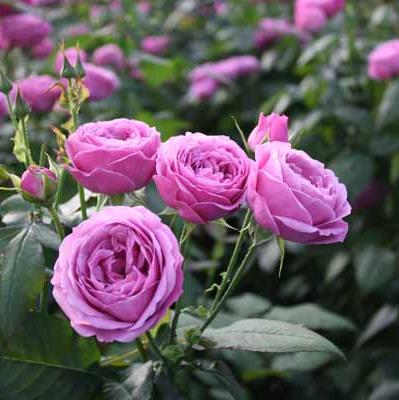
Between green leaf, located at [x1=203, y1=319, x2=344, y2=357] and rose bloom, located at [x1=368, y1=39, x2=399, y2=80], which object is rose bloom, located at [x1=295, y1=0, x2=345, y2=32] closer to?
rose bloom, located at [x1=368, y1=39, x2=399, y2=80]

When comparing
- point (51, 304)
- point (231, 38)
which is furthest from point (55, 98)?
point (231, 38)

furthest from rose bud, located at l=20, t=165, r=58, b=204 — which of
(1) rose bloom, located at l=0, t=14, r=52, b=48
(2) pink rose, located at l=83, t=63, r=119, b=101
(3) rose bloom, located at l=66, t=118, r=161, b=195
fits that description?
(1) rose bloom, located at l=0, t=14, r=52, b=48

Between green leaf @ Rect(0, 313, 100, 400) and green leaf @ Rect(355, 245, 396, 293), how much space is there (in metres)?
1.16

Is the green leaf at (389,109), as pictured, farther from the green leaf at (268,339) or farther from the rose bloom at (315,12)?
the green leaf at (268,339)

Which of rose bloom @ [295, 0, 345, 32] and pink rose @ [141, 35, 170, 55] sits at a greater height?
rose bloom @ [295, 0, 345, 32]

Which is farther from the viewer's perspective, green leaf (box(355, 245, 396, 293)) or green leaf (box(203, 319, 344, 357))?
green leaf (box(355, 245, 396, 293))

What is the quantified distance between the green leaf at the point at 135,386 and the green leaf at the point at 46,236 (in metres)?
0.17

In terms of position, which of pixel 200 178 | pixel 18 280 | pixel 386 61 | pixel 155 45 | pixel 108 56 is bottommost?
pixel 155 45

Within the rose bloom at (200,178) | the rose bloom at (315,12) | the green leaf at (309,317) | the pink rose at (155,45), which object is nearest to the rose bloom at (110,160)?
the rose bloom at (200,178)

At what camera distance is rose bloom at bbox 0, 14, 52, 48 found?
2.14 metres

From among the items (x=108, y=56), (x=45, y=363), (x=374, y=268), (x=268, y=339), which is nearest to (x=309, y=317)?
(x=374, y=268)

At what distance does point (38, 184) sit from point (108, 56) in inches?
57.4

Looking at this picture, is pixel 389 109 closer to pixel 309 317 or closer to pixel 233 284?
pixel 309 317

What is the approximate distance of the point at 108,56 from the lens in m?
2.24
